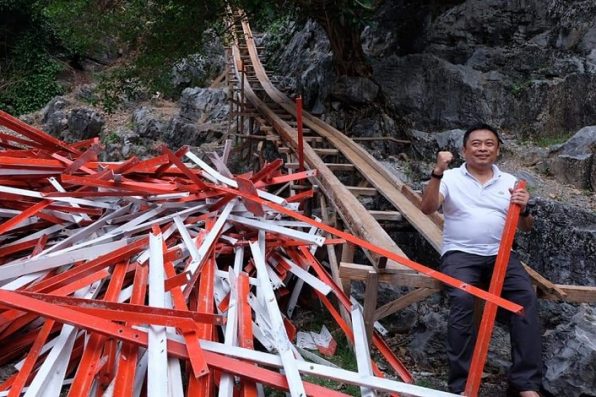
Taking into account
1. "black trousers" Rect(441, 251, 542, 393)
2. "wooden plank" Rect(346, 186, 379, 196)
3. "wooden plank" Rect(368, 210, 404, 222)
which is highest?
"wooden plank" Rect(346, 186, 379, 196)

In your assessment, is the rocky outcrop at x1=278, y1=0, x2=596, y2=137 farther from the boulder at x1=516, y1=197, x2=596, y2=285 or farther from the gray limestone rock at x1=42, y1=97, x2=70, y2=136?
the gray limestone rock at x1=42, y1=97, x2=70, y2=136

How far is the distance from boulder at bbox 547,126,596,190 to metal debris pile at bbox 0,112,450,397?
3.33 m

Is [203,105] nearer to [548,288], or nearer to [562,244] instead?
[562,244]

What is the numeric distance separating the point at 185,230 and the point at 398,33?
8.67 m

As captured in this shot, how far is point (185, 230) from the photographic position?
361 cm

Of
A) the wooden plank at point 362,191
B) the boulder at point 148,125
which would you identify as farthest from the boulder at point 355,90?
the boulder at point 148,125

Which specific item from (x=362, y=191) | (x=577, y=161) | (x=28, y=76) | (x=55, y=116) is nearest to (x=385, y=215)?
(x=362, y=191)

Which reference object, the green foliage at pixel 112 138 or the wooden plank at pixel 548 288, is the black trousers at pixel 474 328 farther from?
the green foliage at pixel 112 138

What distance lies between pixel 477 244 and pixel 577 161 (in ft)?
12.7

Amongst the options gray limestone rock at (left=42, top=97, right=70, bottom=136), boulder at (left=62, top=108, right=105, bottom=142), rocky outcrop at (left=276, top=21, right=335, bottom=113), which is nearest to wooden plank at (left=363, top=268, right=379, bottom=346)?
rocky outcrop at (left=276, top=21, right=335, bottom=113)

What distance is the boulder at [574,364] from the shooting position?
2.98 m

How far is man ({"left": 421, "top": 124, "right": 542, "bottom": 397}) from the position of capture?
2699mm

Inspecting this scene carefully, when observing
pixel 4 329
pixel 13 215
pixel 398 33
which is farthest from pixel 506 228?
pixel 398 33

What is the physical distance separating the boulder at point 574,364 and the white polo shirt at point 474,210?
84cm
